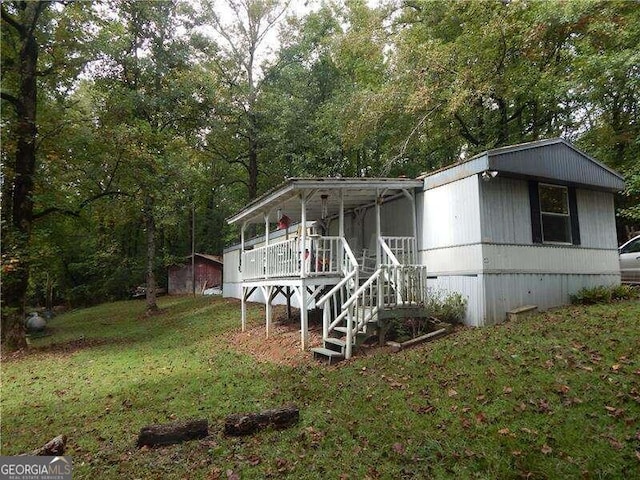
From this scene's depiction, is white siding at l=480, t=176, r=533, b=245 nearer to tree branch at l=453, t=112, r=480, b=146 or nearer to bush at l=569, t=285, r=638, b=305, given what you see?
bush at l=569, t=285, r=638, b=305

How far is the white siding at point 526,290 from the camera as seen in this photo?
28.9 ft

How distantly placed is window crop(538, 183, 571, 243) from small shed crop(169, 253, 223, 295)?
24.8 meters

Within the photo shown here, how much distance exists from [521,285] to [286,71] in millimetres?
19414

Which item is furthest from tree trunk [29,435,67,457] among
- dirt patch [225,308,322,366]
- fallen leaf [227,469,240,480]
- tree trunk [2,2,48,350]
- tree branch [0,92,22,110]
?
tree branch [0,92,22,110]

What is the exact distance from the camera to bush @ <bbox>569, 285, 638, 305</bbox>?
9.66 m

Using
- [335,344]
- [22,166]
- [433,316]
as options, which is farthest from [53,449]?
[22,166]

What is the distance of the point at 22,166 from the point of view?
41.8 feet

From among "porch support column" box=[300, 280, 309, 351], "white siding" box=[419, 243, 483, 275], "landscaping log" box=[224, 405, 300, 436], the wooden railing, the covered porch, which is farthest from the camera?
the wooden railing

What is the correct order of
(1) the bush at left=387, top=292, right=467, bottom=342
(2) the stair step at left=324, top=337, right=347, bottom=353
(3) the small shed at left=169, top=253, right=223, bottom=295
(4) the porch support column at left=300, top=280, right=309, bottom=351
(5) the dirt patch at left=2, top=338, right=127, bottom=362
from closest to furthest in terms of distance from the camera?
(2) the stair step at left=324, top=337, right=347, bottom=353 → (1) the bush at left=387, top=292, right=467, bottom=342 → (4) the porch support column at left=300, top=280, right=309, bottom=351 → (5) the dirt patch at left=2, top=338, right=127, bottom=362 → (3) the small shed at left=169, top=253, right=223, bottom=295

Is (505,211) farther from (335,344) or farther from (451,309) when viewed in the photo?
(335,344)

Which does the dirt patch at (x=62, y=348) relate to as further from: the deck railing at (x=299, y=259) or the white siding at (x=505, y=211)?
the white siding at (x=505, y=211)

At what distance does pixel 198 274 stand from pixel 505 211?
26.3 m

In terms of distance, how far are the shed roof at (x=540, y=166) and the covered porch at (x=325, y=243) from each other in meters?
1.28

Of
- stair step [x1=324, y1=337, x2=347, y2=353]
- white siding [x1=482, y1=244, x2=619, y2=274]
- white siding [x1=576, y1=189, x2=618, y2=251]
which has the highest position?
white siding [x1=576, y1=189, x2=618, y2=251]
